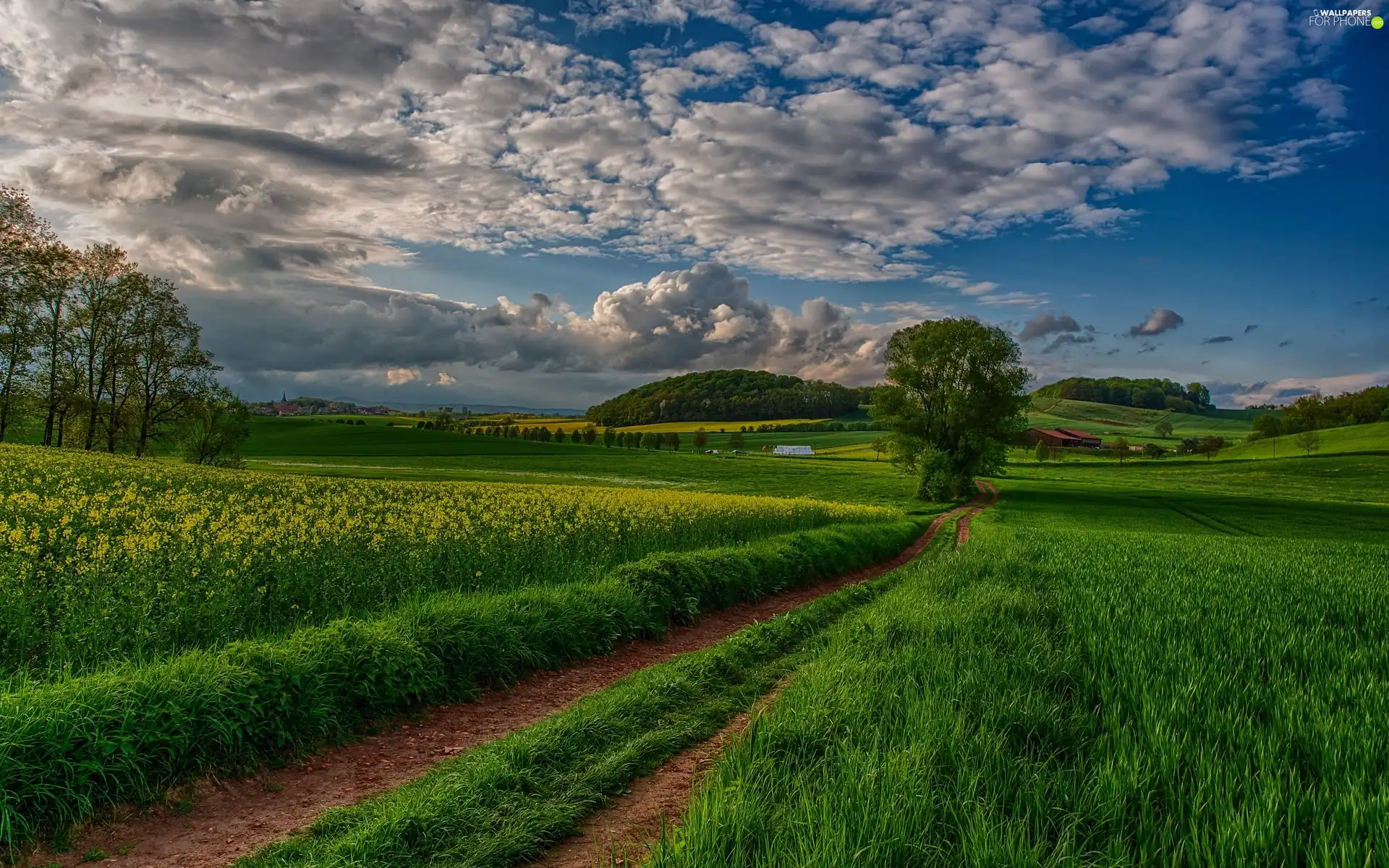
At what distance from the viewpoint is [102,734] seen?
5.20 meters

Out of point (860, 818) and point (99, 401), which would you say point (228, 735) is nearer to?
point (860, 818)

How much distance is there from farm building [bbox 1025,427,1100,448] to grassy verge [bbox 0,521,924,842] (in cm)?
11376

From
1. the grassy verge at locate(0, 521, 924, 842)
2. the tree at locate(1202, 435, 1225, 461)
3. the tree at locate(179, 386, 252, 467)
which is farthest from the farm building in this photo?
the grassy verge at locate(0, 521, 924, 842)

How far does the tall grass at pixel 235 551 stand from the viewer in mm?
7234

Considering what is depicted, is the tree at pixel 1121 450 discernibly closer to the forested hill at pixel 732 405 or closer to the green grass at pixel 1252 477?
the green grass at pixel 1252 477

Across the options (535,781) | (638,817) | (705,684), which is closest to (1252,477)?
(705,684)

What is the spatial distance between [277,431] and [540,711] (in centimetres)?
11686

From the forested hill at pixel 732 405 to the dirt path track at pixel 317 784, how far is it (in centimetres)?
16177

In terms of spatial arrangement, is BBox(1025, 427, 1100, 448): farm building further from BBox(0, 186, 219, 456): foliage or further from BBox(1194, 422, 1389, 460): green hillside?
BBox(0, 186, 219, 456): foliage

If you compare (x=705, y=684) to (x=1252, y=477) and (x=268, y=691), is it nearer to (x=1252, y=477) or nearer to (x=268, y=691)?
(x=268, y=691)

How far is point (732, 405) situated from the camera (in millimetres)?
177500

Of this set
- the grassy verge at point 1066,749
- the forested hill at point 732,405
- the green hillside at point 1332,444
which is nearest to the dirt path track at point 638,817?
the grassy verge at point 1066,749

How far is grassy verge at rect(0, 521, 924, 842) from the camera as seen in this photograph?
491 centimetres

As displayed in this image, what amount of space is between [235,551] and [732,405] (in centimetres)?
16921
